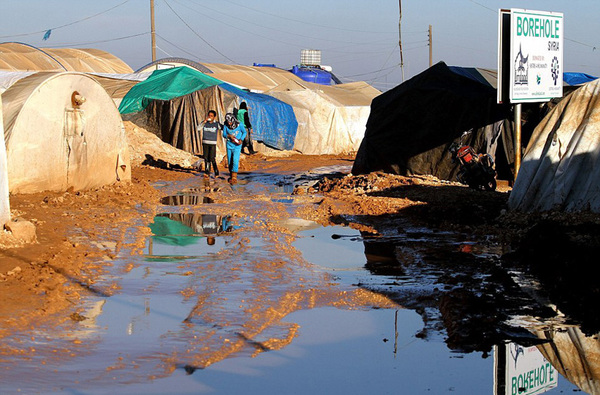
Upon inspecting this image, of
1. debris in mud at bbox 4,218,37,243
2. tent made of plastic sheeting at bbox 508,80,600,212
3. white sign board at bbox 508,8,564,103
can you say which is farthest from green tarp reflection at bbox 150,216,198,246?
white sign board at bbox 508,8,564,103

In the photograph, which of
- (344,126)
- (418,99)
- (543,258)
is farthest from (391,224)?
(344,126)

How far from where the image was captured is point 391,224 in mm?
12750

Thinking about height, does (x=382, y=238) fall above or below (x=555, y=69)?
below

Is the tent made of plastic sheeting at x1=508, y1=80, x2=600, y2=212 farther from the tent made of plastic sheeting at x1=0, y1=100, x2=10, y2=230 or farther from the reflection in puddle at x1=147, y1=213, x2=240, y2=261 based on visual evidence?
the tent made of plastic sheeting at x1=0, y1=100, x2=10, y2=230

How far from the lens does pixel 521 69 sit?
14.8m

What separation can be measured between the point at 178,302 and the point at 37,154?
8.07 metres

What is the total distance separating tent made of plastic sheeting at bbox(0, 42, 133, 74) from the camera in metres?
37.8

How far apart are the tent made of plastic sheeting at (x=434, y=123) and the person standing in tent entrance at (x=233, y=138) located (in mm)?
3391

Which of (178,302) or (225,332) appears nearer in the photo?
(225,332)

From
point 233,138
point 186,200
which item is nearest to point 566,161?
point 186,200

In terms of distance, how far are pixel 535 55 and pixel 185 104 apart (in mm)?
16467

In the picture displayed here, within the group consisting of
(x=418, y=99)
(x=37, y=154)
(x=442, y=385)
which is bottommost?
(x=442, y=385)

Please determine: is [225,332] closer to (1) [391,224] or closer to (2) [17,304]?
(2) [17,304]

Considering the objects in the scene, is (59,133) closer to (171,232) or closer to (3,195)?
(171,232)
